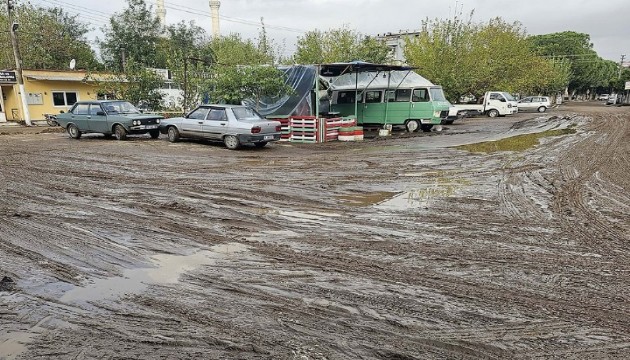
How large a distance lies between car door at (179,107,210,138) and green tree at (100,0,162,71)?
29286 mm

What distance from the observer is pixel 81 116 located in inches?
688

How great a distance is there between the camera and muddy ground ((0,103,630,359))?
3.21 metres

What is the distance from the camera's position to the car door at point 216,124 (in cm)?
1474

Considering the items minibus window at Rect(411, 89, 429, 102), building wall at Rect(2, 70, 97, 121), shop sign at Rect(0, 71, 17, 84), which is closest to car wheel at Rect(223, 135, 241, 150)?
minibus window at Rect(411, 89, 429, 102)

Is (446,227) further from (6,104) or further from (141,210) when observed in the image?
(6,104)

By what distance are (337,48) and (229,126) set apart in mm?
25845

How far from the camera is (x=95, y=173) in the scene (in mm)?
10070

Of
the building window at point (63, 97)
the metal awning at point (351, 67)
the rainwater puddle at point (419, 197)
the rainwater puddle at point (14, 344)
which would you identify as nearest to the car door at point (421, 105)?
the metal awning at point (351, 67)

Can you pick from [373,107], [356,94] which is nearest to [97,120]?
[356,94]

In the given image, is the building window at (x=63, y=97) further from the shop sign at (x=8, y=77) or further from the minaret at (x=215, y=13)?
the minaret at (x=215, y=13)

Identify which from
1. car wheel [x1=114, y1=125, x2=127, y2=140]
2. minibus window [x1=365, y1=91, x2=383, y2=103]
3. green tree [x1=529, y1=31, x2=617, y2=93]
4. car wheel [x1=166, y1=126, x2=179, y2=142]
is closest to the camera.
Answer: car wheel [x1=166, y1=126, x2=179, y2=142]

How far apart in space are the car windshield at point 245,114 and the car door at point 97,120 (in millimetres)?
5980

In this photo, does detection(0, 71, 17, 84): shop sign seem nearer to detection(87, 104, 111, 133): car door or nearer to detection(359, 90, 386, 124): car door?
detection(87, 104, 111, 133): car door

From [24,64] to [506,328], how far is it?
133 ft
